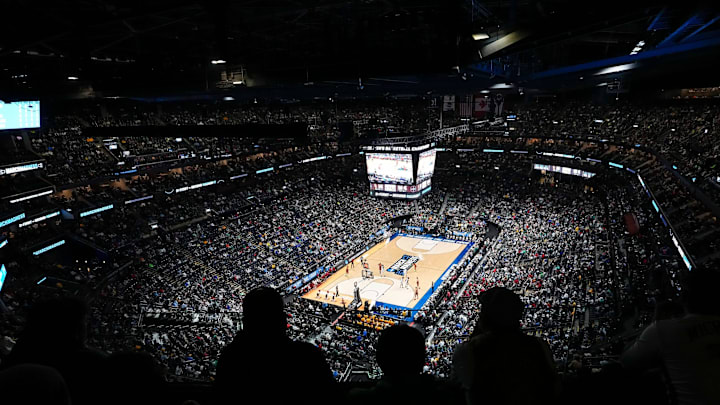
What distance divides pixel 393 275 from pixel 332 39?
17764mm

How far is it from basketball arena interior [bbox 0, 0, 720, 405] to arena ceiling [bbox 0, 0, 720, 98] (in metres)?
0.08

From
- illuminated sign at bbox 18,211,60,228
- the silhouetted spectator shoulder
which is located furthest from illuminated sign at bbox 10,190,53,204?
the silhouetted spectator shoulder

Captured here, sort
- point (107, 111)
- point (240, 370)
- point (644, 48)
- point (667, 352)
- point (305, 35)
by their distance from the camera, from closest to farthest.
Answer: point (240, 370)
point (667, 352)
point (644, 48)
point (305, 35)
point (107, 111)

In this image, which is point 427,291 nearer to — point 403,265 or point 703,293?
point 403,265

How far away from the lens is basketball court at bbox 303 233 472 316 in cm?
2306

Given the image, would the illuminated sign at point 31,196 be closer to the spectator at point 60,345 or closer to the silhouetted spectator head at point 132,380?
the spectator at point 60,345

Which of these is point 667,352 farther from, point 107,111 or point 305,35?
point 107,111

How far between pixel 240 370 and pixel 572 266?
69.3 ft

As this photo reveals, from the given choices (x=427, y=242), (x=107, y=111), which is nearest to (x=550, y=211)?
(x=427, y=242)

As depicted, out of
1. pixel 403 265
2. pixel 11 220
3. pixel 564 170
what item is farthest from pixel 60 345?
pixel 564 170

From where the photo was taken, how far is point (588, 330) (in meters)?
13.2

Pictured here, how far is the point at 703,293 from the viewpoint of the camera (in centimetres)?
215

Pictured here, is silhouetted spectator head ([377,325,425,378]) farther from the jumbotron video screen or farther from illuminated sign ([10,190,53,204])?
the jumbotron video screen

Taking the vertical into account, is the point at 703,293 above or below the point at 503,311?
above
